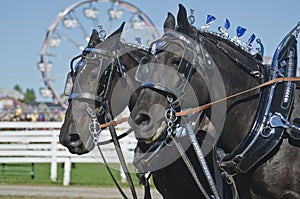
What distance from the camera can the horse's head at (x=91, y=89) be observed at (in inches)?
270

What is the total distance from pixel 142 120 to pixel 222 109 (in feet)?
2.28

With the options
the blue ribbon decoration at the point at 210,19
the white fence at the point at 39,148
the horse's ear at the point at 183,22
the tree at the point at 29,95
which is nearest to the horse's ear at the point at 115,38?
the blue ribbon decoration at the point at 210,19

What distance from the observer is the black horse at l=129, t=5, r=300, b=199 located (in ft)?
17.0

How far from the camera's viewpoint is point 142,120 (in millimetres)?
5137

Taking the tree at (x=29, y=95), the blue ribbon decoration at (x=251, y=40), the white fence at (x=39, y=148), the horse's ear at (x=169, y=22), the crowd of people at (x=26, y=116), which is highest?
the horse's ear at (x=169, y=22)

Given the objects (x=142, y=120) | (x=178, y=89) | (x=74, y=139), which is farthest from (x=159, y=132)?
(x=74, y=139)

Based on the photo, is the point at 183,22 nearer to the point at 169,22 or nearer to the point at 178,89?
the point at 169,22

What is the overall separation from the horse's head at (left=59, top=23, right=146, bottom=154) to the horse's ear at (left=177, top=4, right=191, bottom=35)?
1.79 meters

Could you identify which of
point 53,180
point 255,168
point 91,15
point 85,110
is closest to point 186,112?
point 255,168

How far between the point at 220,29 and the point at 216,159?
1.17m

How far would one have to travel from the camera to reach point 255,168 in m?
5.26

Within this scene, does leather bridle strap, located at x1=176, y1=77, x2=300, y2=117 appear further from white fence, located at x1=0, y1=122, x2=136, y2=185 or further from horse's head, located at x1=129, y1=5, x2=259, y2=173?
white fence, located at x1=0, y1=122, x2=136, y2=185

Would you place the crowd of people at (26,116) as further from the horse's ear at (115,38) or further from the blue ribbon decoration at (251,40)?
the blue ribbon decoration at (251,40)

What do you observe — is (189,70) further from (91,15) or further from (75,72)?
(91,15)
